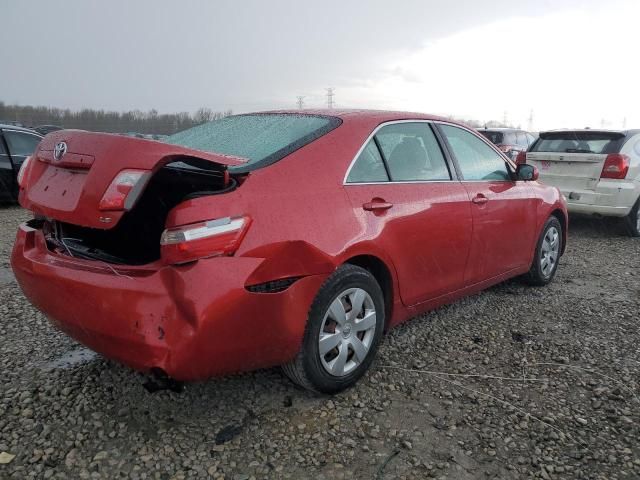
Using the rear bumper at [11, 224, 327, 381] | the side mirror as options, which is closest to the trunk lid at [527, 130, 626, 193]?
the side mirror

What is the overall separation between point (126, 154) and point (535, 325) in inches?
124

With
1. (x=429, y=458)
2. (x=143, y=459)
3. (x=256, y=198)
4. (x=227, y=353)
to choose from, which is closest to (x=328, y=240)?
(x=256, y=198)

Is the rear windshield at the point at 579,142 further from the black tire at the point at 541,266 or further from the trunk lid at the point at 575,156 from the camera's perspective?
the black tire at the point at 541,266

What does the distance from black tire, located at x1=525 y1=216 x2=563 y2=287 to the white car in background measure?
2.60 metres

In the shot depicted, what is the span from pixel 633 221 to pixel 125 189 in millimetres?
7392

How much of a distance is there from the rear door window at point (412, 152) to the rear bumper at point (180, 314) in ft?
3.51

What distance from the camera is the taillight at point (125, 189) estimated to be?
212 cm

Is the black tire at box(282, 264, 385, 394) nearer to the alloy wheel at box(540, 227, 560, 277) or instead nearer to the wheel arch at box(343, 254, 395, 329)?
the wheel arch at box(343, 254, 395, 329)

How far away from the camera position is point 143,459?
229cm

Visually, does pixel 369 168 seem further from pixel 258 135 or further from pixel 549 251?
pixel 549 251

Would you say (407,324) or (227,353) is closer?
(227,353)

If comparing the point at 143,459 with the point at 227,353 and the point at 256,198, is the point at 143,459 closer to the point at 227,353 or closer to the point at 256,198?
the point at 227,353

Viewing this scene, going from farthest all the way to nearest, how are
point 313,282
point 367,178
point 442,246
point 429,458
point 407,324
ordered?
point 407,324 → point 442,246 → point 367,178 → point 313,282 → point 429,458

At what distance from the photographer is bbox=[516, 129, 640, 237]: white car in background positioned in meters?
7.12
